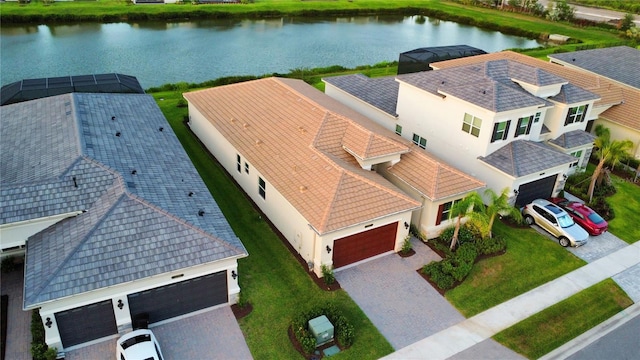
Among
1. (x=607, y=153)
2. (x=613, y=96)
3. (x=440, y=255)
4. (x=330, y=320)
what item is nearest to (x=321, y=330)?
(x=330, y=320)

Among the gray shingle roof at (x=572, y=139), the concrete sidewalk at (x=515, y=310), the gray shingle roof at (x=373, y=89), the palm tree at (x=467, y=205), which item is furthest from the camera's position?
the gray shingle roof at (x=373, y=89)

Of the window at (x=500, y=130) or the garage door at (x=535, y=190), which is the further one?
the garage door at (x=535, y=190)

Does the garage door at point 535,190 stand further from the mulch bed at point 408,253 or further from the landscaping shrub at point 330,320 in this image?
the landscaping shrub at point 330,320

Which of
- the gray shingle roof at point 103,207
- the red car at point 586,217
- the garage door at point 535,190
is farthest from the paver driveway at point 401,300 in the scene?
the red car at point 586,217

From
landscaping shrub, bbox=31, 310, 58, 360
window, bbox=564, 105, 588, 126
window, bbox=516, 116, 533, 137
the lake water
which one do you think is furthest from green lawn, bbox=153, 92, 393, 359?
the lake water

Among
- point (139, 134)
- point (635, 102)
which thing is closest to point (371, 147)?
point (139, 134)

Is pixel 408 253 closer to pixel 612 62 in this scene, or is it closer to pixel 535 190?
pixel 535 190

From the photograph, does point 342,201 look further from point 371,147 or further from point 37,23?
point 37,23
